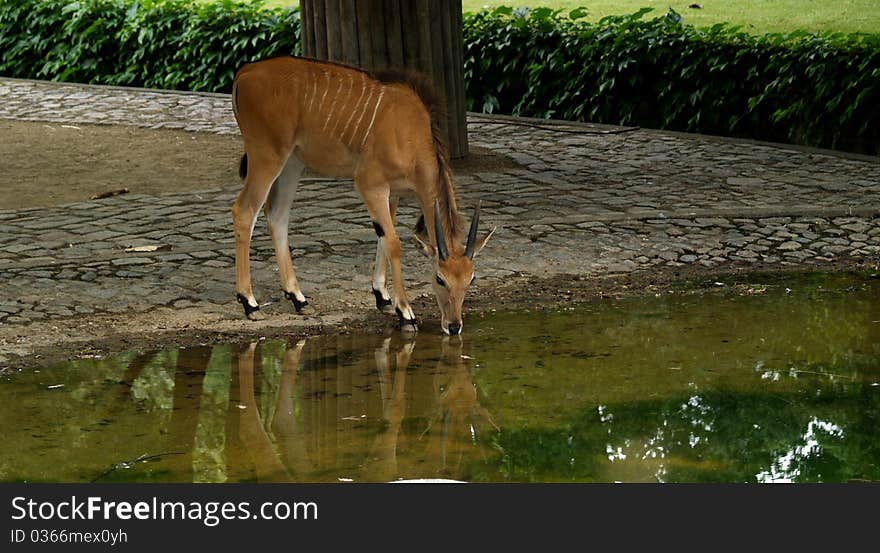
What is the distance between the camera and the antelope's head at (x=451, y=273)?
Answer: 7.69 meters

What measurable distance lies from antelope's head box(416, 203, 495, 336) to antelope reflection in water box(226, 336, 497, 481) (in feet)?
0.43

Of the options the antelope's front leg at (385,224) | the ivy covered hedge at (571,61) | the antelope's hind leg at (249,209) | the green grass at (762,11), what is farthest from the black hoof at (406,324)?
the green grass at (762,11)

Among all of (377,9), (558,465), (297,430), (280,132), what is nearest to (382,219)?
(280,132)

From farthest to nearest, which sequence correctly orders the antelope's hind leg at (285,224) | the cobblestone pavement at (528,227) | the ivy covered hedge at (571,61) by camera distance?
the ivy covered hedge at (571,61) < the cobblestone pavement at (528,227) < the antelope's hind leg at (285,224)

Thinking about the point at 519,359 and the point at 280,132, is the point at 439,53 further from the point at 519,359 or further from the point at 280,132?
the point at 519,359

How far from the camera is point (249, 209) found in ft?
27.0

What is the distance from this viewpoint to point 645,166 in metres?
12.5

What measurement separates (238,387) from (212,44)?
10.7 metres

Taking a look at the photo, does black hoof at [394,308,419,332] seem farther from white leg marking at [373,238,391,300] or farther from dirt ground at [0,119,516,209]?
dirt ground at [0,119,516,209]

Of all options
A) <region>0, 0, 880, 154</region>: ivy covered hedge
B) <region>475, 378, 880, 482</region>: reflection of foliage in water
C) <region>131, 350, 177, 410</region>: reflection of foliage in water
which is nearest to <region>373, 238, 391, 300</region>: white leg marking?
<region>131, 350, 177, 410</region>: reflection of foliage in water

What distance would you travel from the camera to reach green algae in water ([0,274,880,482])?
5.74 meters

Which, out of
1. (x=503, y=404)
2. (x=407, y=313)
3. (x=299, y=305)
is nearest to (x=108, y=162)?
(x=299, y=305)

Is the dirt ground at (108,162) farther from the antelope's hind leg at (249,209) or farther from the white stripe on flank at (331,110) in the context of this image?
the white stripe on flank at (331,110)

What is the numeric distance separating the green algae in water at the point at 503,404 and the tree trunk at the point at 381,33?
4.47 metres
